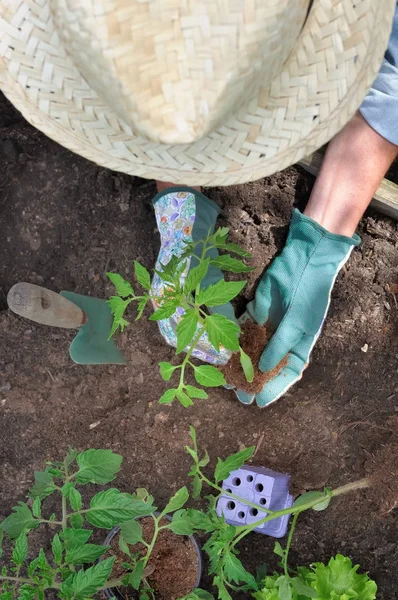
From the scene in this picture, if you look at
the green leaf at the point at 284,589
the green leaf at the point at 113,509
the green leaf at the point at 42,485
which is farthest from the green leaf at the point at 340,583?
the green leaf at the point at 42,485

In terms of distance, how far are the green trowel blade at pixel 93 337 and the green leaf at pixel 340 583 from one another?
0.81 meters

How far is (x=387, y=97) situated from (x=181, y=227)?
2.19ft

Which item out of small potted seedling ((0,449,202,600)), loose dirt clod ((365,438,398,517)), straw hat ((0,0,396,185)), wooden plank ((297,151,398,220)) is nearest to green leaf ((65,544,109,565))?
small potted seedling ((0,449,202,600))

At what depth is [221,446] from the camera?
5.61 ft

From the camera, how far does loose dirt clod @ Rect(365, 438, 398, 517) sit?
5.29 feet

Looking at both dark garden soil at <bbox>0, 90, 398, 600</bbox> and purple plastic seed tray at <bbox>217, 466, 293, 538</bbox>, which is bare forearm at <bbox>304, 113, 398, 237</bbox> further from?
purple plastic seed tray at <bbox>217, 466, 293, 538</bbox>

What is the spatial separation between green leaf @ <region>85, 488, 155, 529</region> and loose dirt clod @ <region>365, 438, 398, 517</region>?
83cm

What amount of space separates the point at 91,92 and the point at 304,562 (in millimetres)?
1448

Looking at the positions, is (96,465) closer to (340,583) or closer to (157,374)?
(157,374)

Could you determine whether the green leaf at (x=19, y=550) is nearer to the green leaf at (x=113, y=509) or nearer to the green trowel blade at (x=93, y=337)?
the green leaf at (x=113, y=509)

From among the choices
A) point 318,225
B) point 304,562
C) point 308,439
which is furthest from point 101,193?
point 304,562

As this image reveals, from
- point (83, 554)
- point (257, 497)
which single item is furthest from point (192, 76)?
point (257, 497)

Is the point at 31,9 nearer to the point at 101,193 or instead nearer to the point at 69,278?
the point at 101,193

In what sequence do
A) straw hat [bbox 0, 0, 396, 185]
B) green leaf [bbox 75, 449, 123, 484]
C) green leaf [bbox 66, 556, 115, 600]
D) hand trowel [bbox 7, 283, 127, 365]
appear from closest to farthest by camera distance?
straw hat [bbox 0, 0, 396, 185] < green leaf [bbox 66, 556, 115, 600] < green leaf [bbox 75, 449, 123, 484] < hand trowel [bbox 7, 283, 127, 365]
